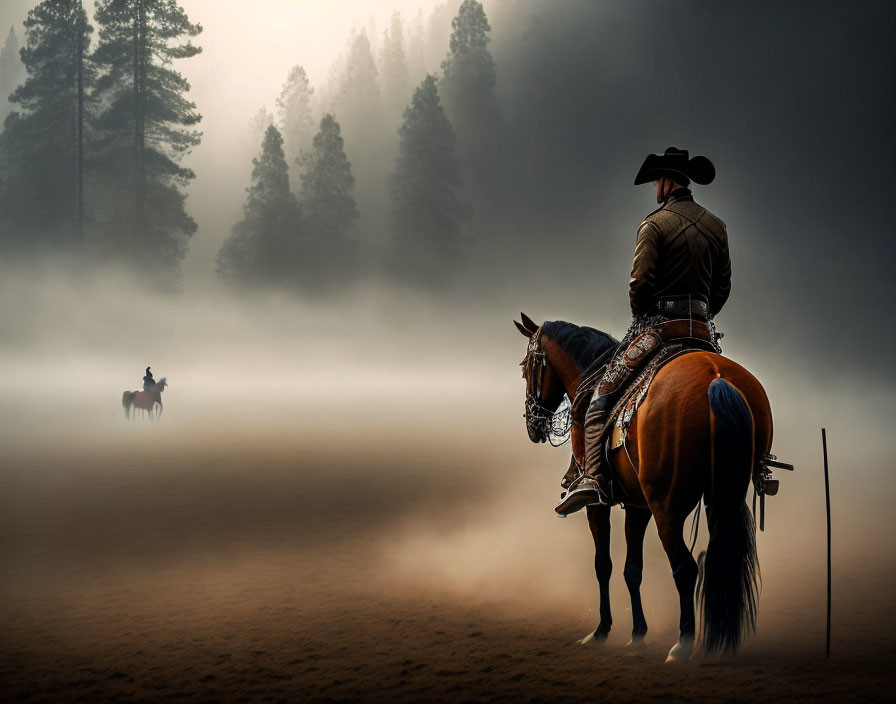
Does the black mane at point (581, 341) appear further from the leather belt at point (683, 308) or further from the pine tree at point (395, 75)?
the pine tree at point (395, 75)

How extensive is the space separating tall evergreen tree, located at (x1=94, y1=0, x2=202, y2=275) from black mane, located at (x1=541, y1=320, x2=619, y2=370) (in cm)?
3216

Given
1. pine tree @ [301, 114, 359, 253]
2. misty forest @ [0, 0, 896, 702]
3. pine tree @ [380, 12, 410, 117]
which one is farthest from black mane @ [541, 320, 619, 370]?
pine tree @ [380, 12, 410, 117]

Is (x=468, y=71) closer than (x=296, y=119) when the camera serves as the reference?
Yes

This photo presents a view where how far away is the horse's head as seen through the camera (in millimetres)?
6656

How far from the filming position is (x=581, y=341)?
6.46 m

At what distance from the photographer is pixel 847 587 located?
780 centimetres

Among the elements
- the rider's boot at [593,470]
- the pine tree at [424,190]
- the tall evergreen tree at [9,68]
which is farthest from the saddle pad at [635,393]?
the tall evergreen tree at [9,68]

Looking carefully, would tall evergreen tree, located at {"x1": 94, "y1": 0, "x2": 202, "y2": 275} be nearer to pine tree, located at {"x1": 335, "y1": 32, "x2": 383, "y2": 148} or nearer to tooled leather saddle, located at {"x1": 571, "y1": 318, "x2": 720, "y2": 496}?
pine tree, located at {"x1": 335, "y1": 32, "x2": 383, "y2": 148}

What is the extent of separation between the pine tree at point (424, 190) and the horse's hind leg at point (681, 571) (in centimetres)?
3208

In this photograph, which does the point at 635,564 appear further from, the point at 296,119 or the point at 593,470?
the point at 296,119

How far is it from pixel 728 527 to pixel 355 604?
3.96 meters

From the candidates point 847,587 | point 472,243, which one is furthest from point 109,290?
point 847,587

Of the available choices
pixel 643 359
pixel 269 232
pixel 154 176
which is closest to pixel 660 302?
pixel 643 359

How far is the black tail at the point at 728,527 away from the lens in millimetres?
4770
